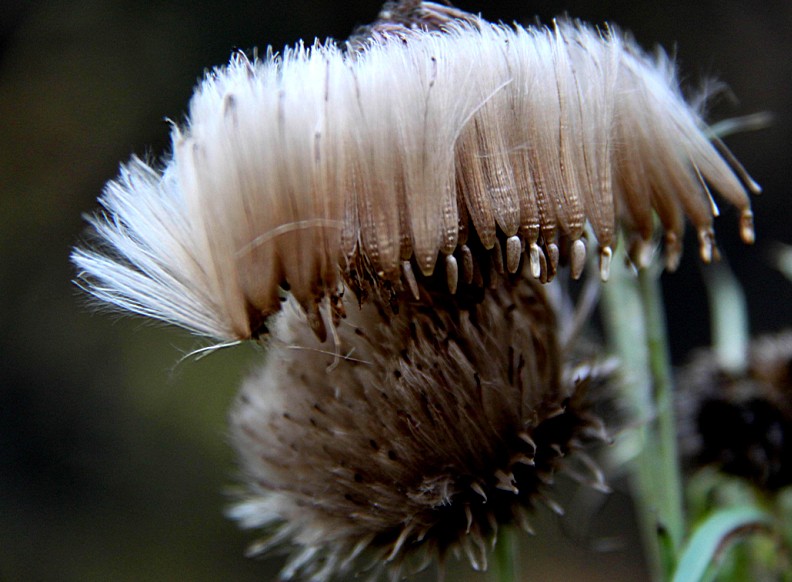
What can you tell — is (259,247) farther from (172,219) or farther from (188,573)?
(188,573)

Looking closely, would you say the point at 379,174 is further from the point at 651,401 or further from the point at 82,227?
the point at 82,227

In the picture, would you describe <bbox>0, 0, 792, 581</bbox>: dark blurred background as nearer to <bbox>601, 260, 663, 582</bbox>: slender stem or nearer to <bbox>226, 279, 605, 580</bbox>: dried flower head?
<bbox>601, 260, 663, 582</bbox>: slender stem

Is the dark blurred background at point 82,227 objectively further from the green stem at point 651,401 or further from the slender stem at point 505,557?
the slender stem at point 505,557

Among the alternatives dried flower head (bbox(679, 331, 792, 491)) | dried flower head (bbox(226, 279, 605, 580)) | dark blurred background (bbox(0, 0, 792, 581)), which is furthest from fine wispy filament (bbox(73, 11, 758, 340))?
dark blurred background (bbox(0, 0, 792, 581))

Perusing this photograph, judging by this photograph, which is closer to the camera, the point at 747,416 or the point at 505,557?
the point at 505,557

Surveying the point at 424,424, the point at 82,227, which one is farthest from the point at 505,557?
the point at 82,227

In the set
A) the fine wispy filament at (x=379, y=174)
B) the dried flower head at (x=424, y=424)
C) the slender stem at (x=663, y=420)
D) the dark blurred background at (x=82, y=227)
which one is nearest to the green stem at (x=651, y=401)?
the slender stem at (x=663, y=420)

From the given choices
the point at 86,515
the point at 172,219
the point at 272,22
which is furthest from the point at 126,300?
the point at 86,515
